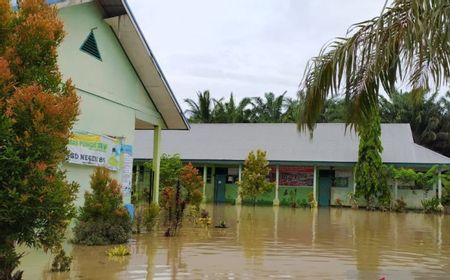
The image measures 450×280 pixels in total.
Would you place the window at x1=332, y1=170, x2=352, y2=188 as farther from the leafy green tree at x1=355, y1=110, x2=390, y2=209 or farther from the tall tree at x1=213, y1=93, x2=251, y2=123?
the tall tree at x1=213, y1=93, x2=251, y2=123

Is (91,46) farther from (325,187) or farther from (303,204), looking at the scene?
(325,187)

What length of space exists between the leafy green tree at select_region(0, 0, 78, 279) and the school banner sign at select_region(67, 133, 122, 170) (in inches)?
244

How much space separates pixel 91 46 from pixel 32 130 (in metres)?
8.16

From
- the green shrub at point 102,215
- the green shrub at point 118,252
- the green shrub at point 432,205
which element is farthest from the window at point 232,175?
the green shrub at point 118,252

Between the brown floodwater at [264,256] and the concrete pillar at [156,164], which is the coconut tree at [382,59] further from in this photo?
the concrete pillar at [156,164]

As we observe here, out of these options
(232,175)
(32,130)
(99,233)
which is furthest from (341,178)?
(32,130)

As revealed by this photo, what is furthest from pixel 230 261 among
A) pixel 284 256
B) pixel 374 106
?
pixel 374 106

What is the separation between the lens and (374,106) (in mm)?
8383

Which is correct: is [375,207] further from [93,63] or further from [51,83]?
[51,83]

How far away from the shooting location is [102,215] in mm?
12062

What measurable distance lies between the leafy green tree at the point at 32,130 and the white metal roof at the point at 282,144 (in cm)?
2779

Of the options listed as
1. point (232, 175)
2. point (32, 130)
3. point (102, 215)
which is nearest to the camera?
point (32, 130)

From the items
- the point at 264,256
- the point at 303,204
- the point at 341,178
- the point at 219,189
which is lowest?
the point at 264,256

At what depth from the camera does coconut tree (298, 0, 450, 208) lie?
23.6ft
